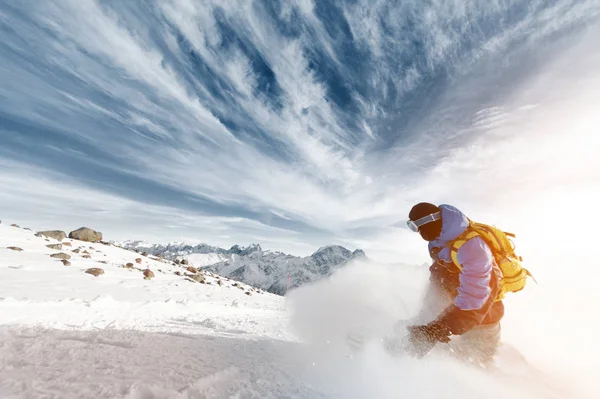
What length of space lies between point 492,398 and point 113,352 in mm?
5697

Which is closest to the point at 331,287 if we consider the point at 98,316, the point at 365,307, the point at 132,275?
the point at 365,307

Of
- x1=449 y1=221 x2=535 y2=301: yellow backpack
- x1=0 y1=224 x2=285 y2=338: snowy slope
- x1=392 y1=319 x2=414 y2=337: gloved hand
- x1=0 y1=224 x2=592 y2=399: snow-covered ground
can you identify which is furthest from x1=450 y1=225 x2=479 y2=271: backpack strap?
x1=0 y1=224 x2=285 y2=338: snowy slope

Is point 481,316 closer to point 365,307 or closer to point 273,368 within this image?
point 273,368

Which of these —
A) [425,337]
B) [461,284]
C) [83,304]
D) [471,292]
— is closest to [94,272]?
[83,304]

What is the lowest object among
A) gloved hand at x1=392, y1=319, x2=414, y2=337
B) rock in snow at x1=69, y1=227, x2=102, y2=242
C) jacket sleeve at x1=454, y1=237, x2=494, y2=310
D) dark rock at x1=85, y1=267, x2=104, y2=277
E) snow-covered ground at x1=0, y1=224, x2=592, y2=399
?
snow-covered ground at x1=0, y1=224, x2=592, y2=399

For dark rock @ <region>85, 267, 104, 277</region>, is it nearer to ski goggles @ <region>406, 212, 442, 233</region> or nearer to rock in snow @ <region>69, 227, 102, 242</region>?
ski goggles @ <region>406, 212, 442, 233</region>

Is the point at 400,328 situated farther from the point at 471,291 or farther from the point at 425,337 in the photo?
the point at 471,291

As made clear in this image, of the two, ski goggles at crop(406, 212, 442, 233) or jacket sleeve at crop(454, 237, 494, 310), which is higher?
ski goggles at crop(406, 212, 442, 233)

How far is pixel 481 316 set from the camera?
4262 mm

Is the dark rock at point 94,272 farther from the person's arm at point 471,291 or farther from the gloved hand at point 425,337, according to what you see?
the person's arm at point 471,291

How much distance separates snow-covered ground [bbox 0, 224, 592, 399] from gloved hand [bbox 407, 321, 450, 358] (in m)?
0.42

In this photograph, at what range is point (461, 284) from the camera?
14.3 ft

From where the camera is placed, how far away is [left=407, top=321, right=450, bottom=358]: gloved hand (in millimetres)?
4305

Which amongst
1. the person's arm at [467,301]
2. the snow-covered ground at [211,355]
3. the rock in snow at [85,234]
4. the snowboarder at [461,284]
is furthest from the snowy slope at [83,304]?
the rock in snow at [85,234]
